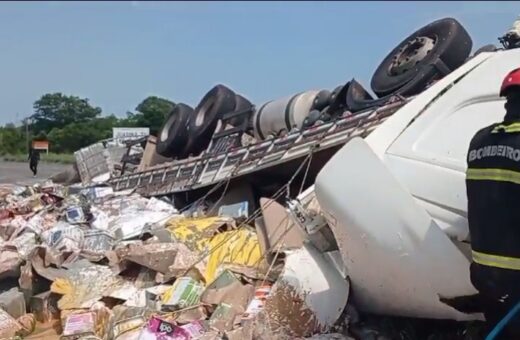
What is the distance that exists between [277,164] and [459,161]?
3.01m

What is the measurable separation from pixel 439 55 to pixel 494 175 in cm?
438

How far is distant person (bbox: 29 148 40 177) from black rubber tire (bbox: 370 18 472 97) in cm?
342

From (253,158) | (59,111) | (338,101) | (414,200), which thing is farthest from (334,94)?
(414,200)

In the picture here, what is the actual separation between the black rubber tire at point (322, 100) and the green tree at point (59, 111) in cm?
267

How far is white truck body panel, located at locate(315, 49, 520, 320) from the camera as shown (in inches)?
107

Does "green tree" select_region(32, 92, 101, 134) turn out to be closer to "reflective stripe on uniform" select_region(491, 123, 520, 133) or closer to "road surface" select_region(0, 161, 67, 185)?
"road surface" select_region(0, 161, 67, 185)

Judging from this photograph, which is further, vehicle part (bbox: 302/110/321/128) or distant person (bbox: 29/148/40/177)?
distant person (bbox: 29/148/40/177)

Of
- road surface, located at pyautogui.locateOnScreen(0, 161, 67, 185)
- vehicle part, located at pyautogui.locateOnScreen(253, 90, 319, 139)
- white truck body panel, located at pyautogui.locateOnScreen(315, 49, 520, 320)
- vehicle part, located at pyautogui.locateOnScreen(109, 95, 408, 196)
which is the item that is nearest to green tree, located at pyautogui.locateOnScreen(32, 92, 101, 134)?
road surface, located at pyautogui.locateOnScreen(0, 161, 67, 185)

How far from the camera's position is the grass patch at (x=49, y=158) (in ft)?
21.3

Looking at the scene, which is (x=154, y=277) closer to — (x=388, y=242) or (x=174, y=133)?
(x=388, y=242)

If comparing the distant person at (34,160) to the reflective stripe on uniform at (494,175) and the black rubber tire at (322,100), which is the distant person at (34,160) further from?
the reflective stripe on uniform at (494,175)

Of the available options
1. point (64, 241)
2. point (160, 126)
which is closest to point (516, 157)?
point (64, 241)

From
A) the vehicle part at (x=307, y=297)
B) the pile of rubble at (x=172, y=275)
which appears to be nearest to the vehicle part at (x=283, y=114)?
the pile of rubble at (x=172, y=275)

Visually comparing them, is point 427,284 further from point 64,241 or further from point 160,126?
point 160,126
